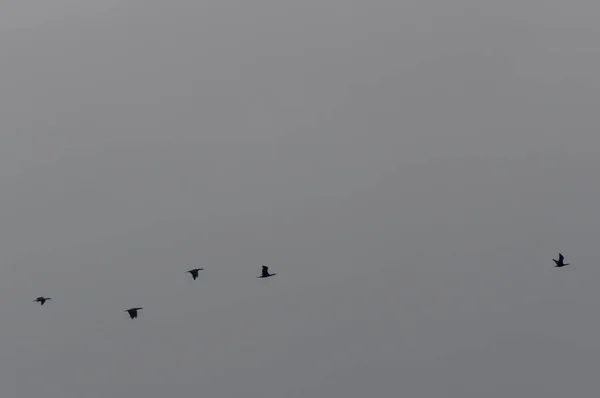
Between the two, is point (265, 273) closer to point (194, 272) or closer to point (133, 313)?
point (194, 272)

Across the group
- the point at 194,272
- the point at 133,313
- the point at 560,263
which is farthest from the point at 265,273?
the point at 560,263

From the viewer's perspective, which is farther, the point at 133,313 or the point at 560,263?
the point at 560,263

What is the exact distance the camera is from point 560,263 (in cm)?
16175

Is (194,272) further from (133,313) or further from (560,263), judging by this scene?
(560,263)

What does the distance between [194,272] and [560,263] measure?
6366 cm

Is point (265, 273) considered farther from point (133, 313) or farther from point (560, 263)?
point (560, 263)

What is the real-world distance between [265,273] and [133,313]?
23.9 meters

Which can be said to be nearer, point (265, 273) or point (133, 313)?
point (133, 313)

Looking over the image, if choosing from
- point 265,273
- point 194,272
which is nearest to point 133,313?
point 194,272

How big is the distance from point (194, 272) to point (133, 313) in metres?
12.9

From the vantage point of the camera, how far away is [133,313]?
14388cm

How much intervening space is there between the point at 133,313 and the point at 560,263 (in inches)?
2911

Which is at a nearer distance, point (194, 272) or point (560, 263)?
point (194, 272)

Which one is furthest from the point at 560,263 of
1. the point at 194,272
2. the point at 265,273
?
the point at 194,272
